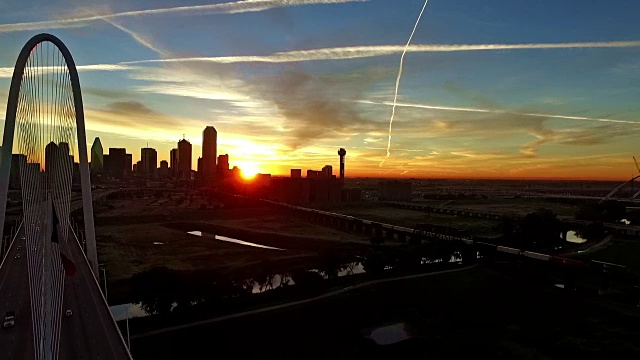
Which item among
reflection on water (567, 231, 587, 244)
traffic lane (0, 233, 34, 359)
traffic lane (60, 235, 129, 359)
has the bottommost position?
reflection on water (567, 231, 587, 244)

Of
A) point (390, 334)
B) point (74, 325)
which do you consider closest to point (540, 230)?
point (390, 334)

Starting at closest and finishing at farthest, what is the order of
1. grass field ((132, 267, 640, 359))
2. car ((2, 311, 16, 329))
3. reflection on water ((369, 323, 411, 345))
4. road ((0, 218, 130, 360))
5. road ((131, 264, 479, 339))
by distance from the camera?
road ((0, 218, 130, 360)) < car ((2, 311, 16, 329)) < grass field ((132, 267, 640, 359)) < reflection on water ((369, 323, 411, 345)) < road ((131, 264, 479, 339))

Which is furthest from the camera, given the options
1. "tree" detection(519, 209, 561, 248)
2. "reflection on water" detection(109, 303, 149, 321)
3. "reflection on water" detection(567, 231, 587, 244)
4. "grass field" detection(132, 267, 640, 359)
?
"reflection on water" detection(567, 231, 587, 244)

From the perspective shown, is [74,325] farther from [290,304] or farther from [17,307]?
[290,304]

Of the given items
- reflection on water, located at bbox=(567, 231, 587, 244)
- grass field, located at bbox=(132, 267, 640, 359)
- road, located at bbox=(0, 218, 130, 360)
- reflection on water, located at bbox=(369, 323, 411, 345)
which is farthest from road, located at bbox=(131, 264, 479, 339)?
reflection on water, located at bbox=(567, 231, 587, 244)

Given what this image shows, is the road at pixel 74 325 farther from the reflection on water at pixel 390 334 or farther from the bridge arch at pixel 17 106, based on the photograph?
the reflection on water at pixel 390 334

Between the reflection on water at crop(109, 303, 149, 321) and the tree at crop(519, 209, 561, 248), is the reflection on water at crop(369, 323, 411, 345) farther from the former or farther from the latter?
the tree at crop(519, 209, 561, 248)

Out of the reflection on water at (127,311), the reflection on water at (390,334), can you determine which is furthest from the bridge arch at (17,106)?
the reflection on water at (390,334)
